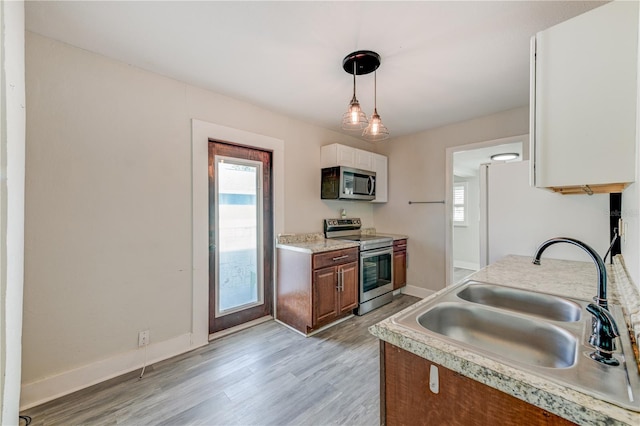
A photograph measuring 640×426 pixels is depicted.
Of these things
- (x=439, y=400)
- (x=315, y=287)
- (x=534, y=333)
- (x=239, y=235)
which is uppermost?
(x=239, y=235)

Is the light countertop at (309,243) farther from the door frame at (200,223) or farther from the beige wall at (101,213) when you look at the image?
the beige wall at (101,213)

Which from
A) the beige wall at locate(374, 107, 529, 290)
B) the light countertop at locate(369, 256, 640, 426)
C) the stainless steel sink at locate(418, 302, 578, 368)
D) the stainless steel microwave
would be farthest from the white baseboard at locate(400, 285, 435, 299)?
the stainless steel sink at locate(418, 302, 578, 368)

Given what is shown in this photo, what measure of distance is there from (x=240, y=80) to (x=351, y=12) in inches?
48.1

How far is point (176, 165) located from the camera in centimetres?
233

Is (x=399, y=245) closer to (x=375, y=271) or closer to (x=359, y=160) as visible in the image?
(x=375, y=271)

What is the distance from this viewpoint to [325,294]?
2.73m

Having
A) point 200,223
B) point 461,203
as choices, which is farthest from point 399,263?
point 461,203

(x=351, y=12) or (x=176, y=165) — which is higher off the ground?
(x=351, y=12)

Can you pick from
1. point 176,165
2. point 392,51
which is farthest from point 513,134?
point 176,165

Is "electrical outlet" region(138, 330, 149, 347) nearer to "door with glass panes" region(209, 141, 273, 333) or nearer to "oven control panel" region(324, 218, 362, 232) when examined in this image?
"door with glass panes" region(209, 141, 273, 333)

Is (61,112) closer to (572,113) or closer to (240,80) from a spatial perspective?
(240,80)

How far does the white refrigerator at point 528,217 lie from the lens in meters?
2.09

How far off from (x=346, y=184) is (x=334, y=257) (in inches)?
42.4

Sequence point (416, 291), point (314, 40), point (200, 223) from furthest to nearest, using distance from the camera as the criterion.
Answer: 1. point (416, 291)
2. point (200, 223)
3. point (314, 40)
